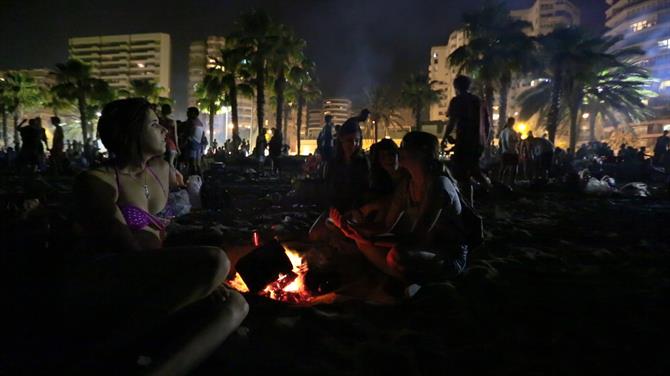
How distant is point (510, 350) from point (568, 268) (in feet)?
7.50

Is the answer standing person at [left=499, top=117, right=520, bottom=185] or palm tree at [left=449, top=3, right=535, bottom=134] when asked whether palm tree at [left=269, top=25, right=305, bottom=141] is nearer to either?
palm tree at [left=449, top=3, right=535, bottom=134]

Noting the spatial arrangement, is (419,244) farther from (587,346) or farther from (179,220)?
(179,220)

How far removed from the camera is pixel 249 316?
2.86m

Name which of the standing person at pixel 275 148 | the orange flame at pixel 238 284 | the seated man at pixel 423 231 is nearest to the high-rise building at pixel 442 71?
the standing person at pixel 275 148

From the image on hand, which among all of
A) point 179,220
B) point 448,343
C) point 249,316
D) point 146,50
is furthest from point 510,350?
point 146,50

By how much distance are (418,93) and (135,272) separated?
163ft

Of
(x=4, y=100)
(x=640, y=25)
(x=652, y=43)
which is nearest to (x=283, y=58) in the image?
(x=4, y=100)

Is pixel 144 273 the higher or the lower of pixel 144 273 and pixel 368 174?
the lower

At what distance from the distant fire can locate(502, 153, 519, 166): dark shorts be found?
33.8ft

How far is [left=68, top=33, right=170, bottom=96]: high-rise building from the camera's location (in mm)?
122062

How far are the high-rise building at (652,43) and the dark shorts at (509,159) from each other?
55.5 metres

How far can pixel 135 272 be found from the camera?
1720 millimetres

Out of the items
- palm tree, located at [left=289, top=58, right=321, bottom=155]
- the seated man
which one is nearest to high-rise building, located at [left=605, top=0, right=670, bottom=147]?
palm tree, located at [left=289, top=58, right=321, bottom=155]

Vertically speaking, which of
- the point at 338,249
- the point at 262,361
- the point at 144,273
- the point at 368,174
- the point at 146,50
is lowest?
the point at 262,361
